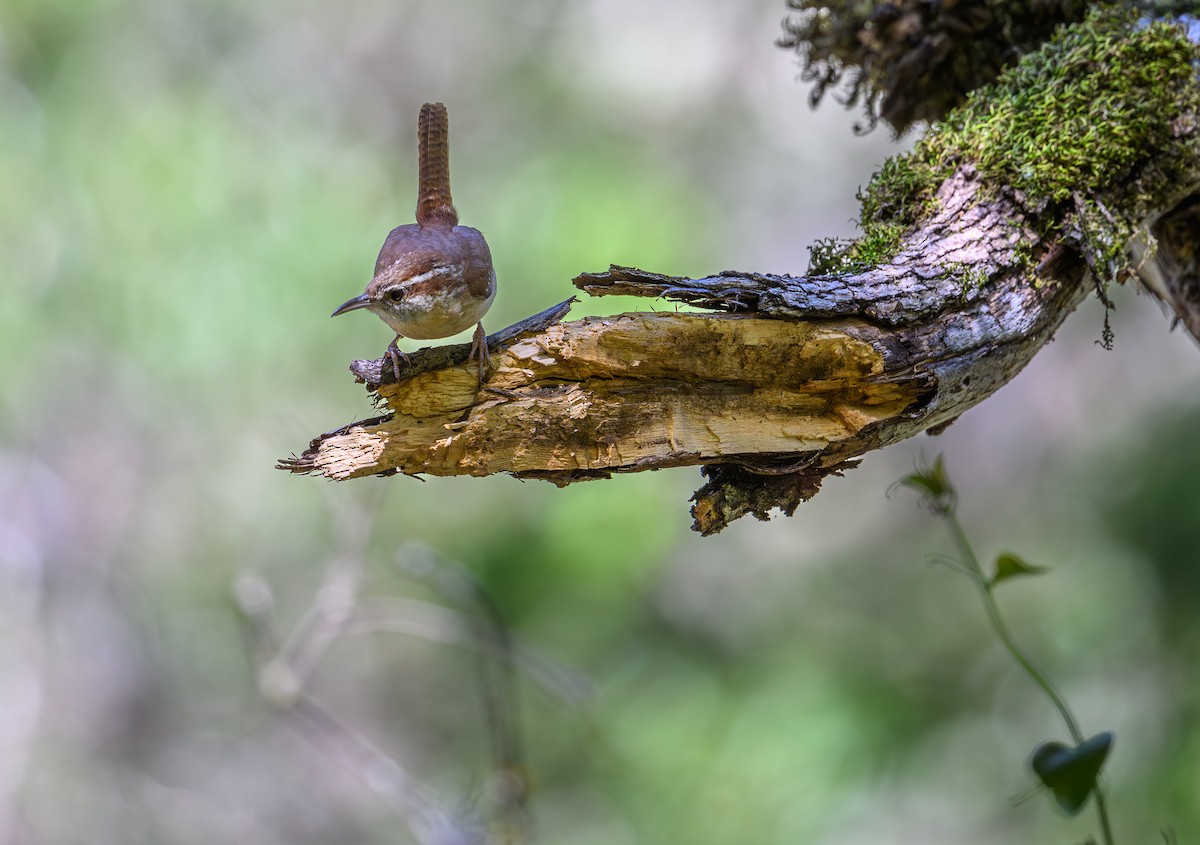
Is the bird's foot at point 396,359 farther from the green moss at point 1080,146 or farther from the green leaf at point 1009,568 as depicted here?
the green leaf at point 1009,568

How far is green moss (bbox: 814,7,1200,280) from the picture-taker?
1.82 metres

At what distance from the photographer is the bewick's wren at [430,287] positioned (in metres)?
1.50

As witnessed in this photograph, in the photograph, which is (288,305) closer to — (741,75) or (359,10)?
(359,10)

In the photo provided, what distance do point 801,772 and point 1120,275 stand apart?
3616mm

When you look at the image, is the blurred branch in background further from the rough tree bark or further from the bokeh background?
the rough tree bark

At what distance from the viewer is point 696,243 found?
17.3 feet

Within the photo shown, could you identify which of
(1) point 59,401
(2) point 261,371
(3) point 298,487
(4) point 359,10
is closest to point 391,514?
(3) point 298,487

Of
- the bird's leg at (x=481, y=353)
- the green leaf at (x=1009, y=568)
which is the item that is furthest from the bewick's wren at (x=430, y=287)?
the green leaf at (x=1009, y=568)

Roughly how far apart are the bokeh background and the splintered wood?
112 inches

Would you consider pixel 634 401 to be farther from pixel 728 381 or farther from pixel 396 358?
pixel 396 358

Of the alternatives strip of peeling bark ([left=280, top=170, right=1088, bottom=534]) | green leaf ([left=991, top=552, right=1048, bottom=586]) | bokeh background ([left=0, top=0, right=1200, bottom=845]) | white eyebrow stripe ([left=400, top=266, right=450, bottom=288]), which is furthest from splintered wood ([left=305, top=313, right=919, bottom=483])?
bokeh background ([left=0, top=0, right=1200, bottom=845])

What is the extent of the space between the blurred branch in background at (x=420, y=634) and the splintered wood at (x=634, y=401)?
1385mm

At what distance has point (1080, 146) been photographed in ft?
6.10

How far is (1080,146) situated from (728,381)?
36.5 inches
